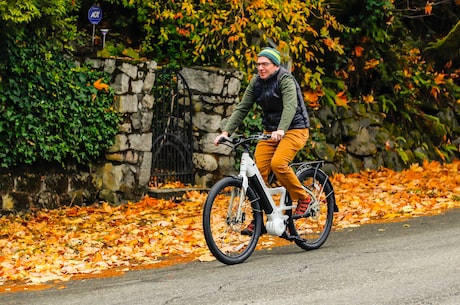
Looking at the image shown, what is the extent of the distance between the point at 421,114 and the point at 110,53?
6.94 metres

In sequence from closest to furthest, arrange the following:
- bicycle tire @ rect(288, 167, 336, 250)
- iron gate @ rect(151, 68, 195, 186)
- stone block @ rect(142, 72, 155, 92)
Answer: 1. bicycle tire @ rect(288, 167, 336, 250)
2. stone block @ rect(142, 72, 155, 92)
3. iron gate @ rect(151, 68, 195, 186)

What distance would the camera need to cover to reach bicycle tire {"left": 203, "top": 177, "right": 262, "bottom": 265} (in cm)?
757

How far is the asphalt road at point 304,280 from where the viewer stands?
6.28 meters

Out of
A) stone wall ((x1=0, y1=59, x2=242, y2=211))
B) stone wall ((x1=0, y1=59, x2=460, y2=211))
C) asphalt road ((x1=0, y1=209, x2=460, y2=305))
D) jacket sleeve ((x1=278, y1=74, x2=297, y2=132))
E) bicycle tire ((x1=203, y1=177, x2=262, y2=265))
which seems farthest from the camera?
stone wall ((x1=0, y1=59, x2=460, y2=211))

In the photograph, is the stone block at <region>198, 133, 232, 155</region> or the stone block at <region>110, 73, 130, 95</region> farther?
the stone block at <region>198, 133, 232, 155</region>

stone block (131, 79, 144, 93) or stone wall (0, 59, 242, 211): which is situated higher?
stone block (131, 79, 144, 93)

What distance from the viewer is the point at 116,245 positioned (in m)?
9.75

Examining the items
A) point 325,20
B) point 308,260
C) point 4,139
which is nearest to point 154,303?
point 308,260

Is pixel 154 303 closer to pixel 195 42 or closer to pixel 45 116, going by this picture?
pixel 45 116

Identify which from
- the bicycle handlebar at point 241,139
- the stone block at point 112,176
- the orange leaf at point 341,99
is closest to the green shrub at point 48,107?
the stone block at point 112,176

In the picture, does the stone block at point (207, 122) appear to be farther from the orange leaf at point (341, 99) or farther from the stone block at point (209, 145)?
the orange leaf at point (341, 99)

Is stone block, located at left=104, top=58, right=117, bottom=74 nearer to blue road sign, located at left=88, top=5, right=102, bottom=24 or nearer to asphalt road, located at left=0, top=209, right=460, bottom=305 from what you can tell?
blue road sign, located at left=88, top=5, right=102, bottom=24

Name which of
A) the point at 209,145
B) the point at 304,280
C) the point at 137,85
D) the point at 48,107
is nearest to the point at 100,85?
the point at 137,85

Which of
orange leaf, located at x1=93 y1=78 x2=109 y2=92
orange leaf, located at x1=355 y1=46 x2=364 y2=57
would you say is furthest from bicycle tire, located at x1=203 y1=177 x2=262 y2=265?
orange leaf, located at x1=355 y1=46 x2=364 y2=57
